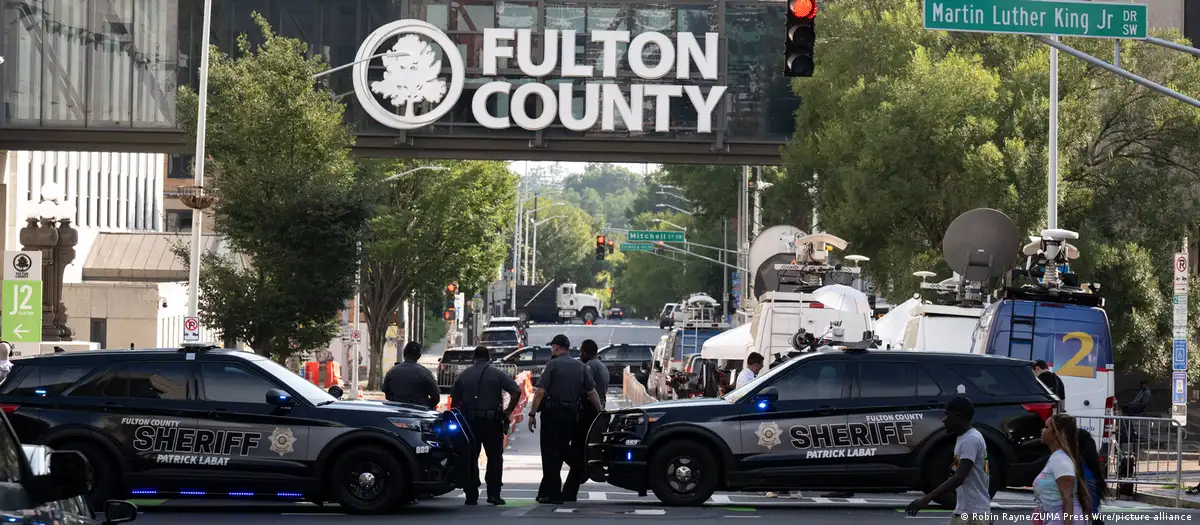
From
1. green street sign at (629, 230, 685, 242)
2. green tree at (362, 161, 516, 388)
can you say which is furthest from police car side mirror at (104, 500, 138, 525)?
green street sign at (629, 230, 685, 242)

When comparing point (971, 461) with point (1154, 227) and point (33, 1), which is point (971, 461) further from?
point (33, 1)

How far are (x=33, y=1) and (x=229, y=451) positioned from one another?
30070mm

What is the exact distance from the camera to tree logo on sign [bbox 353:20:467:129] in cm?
4156

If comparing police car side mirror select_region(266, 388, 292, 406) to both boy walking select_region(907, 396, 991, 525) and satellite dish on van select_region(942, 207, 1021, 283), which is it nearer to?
boy walking select_region(907, 396, 991, 525)

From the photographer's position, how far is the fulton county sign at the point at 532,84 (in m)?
41.6

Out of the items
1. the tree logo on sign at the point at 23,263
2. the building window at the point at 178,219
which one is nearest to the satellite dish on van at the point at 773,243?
the tree logo on sign at the point at 23,263

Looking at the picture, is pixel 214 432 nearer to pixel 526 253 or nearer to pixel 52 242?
pixel 52 242

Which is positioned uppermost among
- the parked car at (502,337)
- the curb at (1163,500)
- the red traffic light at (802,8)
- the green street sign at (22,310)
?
the red traffic light at (802,8)

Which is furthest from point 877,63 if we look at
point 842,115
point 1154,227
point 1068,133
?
point 1154,227

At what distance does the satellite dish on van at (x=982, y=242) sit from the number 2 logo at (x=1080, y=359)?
4.55 metres

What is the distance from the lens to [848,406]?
16.2 metres

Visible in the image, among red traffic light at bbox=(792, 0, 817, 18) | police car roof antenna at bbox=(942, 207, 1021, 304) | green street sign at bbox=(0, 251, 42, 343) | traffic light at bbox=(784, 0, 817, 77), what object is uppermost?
red traffic light at bbox=(792, 0, 817, 18)

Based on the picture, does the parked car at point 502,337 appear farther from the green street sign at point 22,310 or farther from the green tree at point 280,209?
the green street sign at point 22,310

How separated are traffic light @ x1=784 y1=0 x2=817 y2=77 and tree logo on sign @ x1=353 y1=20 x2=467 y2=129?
2418 cm
